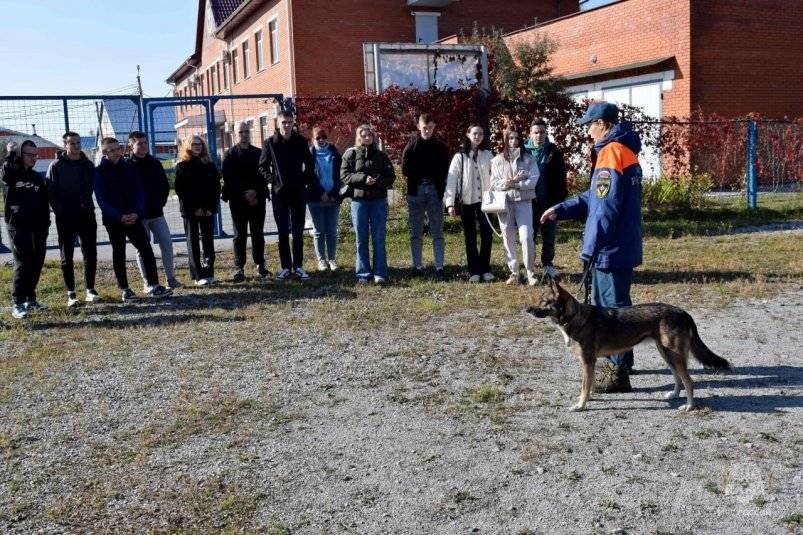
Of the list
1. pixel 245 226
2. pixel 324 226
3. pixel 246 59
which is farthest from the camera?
pixel 246 59

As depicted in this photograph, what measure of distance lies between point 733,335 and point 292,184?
5.49 metres

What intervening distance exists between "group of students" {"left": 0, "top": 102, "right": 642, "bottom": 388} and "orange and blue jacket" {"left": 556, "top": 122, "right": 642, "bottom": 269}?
306cm

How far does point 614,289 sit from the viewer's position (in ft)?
18.7

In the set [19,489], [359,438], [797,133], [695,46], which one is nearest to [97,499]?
[19,489]

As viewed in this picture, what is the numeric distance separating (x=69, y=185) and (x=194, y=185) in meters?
1.47

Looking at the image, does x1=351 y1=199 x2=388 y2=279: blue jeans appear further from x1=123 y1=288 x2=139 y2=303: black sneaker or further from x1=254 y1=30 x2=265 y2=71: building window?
x1=254 y1=30 x2=265 y2=71: building window

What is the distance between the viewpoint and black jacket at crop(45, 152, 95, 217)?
29.8 feet

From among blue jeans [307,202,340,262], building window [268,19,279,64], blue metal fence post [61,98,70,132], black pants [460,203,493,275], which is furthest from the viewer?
building window [268,19,279,64]

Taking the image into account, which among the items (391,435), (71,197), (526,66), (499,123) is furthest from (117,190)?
(526,66)

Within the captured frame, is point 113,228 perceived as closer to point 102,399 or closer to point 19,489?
point 102,399

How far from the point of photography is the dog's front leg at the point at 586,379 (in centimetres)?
538

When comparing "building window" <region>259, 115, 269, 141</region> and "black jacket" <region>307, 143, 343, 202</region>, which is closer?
"black jacket" <region>307, 143, 343, 202</region>

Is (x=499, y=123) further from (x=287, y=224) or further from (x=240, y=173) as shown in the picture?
(x=240, y=173)

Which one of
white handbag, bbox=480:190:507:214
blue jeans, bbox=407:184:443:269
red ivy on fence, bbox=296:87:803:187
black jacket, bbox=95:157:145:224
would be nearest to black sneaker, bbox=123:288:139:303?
black jacket, bbox=95:157:145:224
